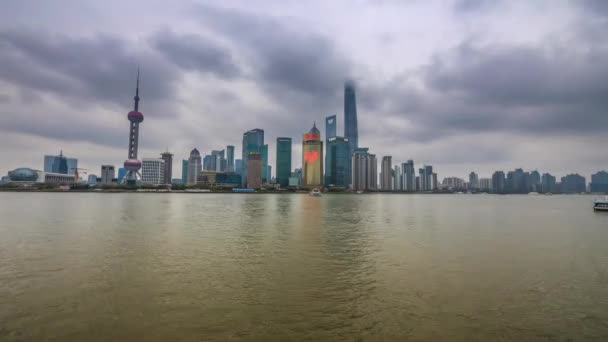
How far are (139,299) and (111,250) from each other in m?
16.0

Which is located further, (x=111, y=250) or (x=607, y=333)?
(x=111, y=250)

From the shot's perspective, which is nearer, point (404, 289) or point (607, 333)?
point (607, 333)

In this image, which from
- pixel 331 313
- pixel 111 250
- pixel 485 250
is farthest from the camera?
pixel 485 250

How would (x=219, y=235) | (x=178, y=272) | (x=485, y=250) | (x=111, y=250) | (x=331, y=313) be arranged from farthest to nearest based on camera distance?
(x=219, y=235) → (x=485, y=250) → (x=111, y=250) → (x=178, y=272) → (x=331, y=313)

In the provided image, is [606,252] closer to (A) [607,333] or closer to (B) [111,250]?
(A) [607,333]

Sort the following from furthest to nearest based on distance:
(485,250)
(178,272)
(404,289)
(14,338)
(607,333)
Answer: (485,250), (178,272), (404,289), (607,333), (14,338)

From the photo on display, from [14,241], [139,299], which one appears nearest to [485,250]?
[139,299]

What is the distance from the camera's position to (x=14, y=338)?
11.9 m

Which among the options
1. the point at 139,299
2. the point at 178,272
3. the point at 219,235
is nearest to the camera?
the point at 139,299

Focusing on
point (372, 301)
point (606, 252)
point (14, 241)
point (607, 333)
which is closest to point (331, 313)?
point (372, 301)

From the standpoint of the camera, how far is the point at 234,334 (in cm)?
1251

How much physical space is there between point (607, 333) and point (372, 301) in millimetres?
9971

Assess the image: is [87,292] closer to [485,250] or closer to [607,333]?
[607,333]

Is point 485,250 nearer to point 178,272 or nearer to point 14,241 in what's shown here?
point 178,272
